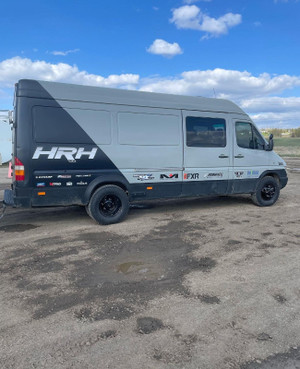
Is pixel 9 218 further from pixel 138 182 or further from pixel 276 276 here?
pixel 276 276

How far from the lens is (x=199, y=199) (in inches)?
382

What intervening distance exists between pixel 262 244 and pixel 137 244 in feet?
7.06

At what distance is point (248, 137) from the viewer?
326 inches

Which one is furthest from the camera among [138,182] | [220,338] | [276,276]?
[138,182]

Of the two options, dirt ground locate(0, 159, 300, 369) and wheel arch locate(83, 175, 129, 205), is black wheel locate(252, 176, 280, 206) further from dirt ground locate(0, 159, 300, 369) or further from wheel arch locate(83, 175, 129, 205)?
wheel arch locate(83, 175, 129, 205)

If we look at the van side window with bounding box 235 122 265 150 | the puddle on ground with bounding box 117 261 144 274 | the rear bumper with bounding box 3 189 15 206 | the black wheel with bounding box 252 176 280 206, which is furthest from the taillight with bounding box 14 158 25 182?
the black wheel with bounding box 252 176 280 206

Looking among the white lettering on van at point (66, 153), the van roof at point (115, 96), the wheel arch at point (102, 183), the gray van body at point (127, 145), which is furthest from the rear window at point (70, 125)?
the wheel arch at point (102, 183)

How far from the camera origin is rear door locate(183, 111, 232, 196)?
7.38 meters

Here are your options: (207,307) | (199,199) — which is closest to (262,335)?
(207,307)

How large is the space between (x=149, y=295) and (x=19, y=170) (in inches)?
139

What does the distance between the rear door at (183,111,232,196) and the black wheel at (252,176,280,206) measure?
1129mm

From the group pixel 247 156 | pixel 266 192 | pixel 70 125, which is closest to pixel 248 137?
pixel 247 156

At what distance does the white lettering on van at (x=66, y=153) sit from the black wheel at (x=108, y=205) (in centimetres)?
77

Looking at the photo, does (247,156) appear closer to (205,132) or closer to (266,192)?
(266,192)
